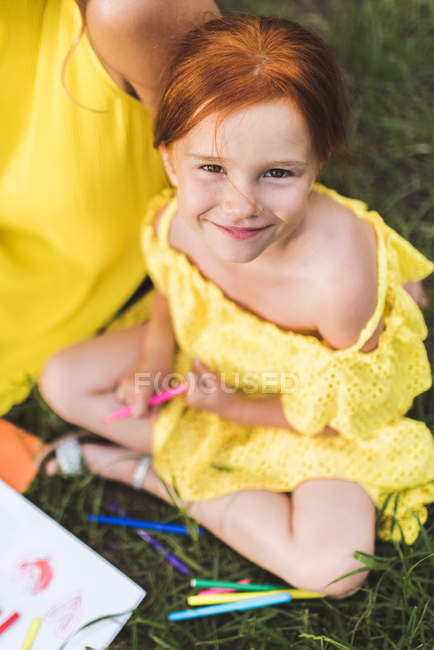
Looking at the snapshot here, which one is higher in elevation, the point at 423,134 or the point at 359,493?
the point at 423,134

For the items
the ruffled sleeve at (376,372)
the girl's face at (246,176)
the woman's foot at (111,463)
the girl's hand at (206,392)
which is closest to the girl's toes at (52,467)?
the woman's foot at (111,463)

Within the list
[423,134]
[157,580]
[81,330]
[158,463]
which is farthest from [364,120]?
[157,580]

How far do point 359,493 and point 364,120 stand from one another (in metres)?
0.95

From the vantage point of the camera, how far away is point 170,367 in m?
1.28

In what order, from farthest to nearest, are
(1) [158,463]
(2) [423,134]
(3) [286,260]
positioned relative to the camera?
1. (2) [423,134]
2. (1) [158,463]
3. (3) [286,260]

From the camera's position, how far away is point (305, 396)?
3.56ft

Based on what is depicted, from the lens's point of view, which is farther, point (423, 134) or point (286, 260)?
point (423, 134)

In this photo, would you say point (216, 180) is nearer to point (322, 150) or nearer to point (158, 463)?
point (322, 150)

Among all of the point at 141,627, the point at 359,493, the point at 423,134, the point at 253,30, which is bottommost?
the point at 141,627

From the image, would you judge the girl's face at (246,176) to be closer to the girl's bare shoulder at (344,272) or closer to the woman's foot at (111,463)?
the girl's bare shoulder at (344,272)

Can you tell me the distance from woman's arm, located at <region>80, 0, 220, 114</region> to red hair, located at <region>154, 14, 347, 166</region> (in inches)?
2.0

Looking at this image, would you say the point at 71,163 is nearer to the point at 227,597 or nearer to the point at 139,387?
the point at 139,387

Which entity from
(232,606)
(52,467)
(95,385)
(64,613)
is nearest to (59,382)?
(95,385)

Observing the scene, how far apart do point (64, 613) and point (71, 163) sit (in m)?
0.76
